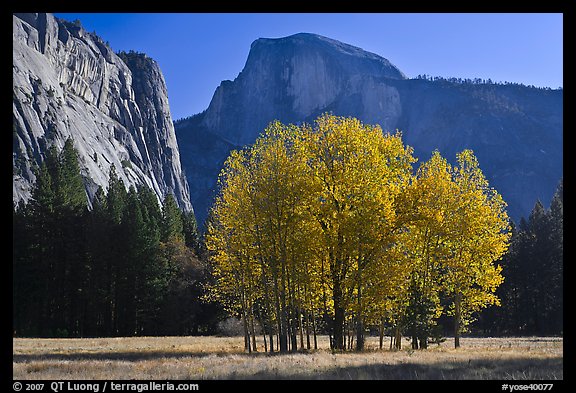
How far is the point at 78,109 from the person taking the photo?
139 meters

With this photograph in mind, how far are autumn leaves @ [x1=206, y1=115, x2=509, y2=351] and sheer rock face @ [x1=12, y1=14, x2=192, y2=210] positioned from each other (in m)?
74.3

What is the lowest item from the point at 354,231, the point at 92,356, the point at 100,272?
the point at 92,356

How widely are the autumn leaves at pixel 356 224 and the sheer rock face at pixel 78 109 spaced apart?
74.3m

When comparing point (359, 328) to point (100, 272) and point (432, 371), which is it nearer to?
point (432, 371)

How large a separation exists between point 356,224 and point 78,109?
134 m

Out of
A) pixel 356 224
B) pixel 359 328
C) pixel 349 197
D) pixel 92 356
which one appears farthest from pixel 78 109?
pixel 356 224

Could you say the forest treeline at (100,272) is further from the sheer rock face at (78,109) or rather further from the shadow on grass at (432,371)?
the shadow on grass at (432,371)

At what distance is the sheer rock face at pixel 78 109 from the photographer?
355 ft

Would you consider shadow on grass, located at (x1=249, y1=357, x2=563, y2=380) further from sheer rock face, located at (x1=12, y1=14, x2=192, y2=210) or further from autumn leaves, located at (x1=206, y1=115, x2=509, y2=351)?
sheer rock face, located at (x1=12, y1=14, x2=192, y2=210)

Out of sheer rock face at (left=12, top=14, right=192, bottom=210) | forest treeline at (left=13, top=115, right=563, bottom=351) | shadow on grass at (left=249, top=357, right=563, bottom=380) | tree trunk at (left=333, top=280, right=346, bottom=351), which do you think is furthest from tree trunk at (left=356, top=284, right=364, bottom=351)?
sheer rock face at (left=12, top=14, right=192, bottom=210)

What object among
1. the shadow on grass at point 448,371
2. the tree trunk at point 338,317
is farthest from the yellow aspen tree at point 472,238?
the shadow on grass at point 448,371

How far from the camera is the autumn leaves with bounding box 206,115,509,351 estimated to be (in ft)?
81.4

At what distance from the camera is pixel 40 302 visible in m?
55.5
